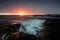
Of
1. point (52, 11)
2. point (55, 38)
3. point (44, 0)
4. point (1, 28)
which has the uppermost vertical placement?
point (44, 0)

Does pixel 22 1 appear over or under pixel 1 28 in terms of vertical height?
over

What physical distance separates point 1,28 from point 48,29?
0.39 meters

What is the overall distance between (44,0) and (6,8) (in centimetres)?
40

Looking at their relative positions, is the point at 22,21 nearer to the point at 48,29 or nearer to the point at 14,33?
the point at 14,33

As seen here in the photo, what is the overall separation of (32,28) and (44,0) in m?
0.40

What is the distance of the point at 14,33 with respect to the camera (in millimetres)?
1097

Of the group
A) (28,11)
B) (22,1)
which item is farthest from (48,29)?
(22,1)

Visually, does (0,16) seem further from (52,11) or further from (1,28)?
(52,11)

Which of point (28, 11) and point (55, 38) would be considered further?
point (28, 11)

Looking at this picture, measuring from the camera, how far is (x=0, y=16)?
1.11 m

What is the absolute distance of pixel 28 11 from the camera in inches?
52.7

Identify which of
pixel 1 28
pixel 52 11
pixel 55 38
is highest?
pixel 52 11

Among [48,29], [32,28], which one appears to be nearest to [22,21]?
[32,28]

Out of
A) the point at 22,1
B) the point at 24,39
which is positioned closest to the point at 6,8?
the point at 22,1
